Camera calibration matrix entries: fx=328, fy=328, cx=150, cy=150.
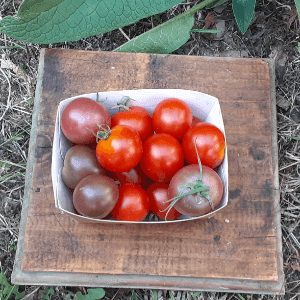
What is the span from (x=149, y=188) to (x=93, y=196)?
26 centimetres

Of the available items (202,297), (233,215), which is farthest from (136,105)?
(202,297)

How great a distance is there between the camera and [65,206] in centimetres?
116

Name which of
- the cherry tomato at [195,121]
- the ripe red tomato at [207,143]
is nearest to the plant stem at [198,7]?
the cherry tomato at [195,121]

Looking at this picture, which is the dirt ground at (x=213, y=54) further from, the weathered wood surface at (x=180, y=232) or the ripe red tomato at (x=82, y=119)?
the ripe red tomato at (x=82, y=119)

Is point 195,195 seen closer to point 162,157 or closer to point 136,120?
point 162,157

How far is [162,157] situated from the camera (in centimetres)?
114

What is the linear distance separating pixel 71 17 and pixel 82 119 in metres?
0.53

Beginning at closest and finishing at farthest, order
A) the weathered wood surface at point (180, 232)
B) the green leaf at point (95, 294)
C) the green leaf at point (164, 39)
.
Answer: the weathered wood surface at point (180, 232), the green leaf at point (95, 294), the green leaf at point (164, 39)

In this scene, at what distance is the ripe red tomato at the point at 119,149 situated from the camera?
1073 millimetres

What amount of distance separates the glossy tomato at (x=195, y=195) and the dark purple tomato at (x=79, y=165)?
289 mm

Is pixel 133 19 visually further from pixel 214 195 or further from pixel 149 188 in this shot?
pixel 214 195

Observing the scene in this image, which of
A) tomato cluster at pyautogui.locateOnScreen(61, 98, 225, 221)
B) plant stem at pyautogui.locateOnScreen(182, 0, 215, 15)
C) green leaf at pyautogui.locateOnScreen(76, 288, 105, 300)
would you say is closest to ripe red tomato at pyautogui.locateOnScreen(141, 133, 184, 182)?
tomato cluster at pyautogui.locateOnScreen(61, 98, 225, 221)

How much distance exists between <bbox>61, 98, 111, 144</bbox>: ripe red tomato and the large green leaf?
0.42m

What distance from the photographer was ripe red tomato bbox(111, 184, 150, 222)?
1.13 m
